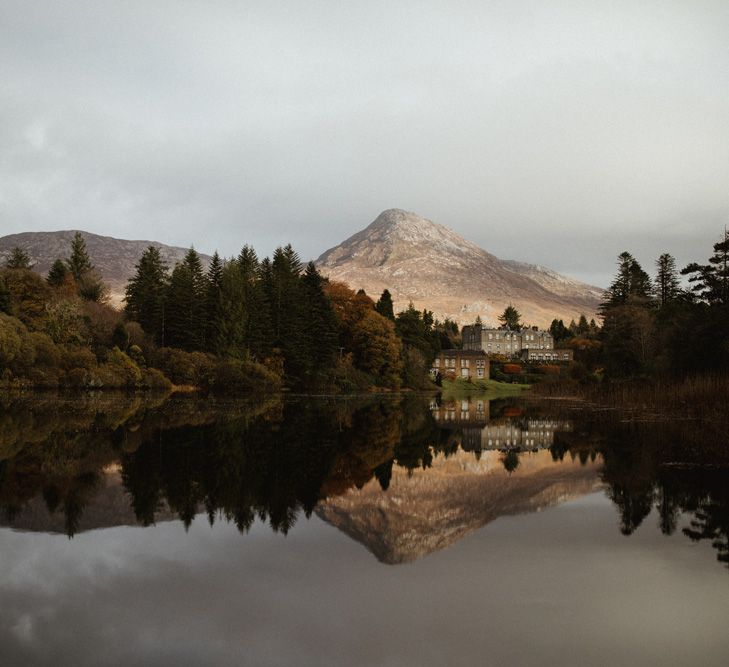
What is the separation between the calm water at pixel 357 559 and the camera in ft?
16.2

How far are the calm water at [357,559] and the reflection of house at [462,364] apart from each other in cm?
10528

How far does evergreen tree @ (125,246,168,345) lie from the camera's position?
6912cm

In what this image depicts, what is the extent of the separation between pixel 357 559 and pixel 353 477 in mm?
5697

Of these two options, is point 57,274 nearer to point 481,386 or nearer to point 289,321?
point 289,321

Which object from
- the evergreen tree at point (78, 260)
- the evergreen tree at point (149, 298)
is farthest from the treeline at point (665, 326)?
the evergreen tree at point (78, 260)

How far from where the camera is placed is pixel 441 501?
10648 mm

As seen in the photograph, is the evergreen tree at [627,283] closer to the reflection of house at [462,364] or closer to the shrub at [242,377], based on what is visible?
the reflection of house at [462,364]

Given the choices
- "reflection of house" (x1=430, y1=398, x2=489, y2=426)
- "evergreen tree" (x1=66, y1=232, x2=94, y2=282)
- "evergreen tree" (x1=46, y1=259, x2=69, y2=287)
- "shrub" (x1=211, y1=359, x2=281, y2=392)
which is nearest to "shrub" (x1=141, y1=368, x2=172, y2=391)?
"shrub" (x1=211, y1=359, x2=281, y2=392)

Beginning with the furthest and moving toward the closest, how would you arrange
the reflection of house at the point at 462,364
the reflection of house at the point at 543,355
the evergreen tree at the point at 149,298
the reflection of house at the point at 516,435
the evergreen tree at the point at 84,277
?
the reflection of house at the point at 543,355
the reflection of house at the point at 462,364
the evergreen tree at the point at 84,277
the evergreen tree at the point at 149,298
the reflection of house at the point at 516,435

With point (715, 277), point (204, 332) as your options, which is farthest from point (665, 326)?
point (204, 332)

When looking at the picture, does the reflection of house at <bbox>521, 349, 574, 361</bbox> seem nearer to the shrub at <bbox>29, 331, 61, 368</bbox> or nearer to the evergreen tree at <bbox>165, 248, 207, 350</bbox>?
the evergreen tree at <bbox>165, 248, 207, 350</bbox>

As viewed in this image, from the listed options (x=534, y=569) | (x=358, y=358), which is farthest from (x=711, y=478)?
(x=358, y=358)

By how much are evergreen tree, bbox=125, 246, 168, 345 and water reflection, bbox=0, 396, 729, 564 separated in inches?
1826

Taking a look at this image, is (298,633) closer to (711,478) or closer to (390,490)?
(390,490)
